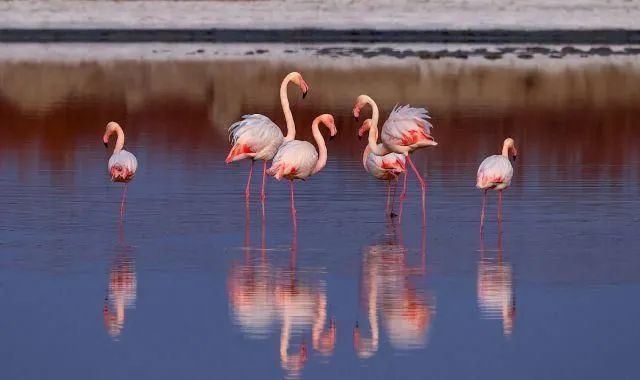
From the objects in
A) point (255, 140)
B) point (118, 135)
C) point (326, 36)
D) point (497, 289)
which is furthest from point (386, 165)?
point (326, 36)

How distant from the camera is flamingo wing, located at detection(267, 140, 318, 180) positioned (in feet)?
43.5

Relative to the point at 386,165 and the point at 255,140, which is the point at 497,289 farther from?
the point at 255,140

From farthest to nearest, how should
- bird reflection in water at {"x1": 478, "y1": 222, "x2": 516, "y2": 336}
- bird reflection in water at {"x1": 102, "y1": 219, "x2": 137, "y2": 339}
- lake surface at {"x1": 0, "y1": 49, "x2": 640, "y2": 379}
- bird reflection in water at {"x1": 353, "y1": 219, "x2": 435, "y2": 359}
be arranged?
1. bird reflection in water at {"x1": 478, "y1": 222, "x2": 516, "y2": 336}
2. bird reflection in water at {"x1": 102, "y1": 219, "x2": 137, "y2": 339}
3. bird reflection in water at {"x1": 353, "y1": 219, "x2": 435, "y2": 359}
4. lake surface at {"x1": 0, "y1": 49, "x2": 640, "y2": 379}

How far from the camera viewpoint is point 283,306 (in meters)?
9.89

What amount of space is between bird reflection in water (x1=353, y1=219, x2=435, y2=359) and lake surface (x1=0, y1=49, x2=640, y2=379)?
0.02 m

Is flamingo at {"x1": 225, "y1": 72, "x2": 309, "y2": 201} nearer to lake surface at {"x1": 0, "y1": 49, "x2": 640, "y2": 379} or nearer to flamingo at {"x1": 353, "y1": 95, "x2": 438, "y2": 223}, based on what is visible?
lake surface at {"x1": 0, "y1": 49, "x2": 640, "y2": 379}

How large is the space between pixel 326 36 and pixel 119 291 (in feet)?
108

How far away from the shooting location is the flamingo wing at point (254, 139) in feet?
46.5

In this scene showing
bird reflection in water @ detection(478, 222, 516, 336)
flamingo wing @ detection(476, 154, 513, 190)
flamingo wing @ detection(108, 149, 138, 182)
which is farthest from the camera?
flamingo wing @ detection(108, 149, 138, 182)

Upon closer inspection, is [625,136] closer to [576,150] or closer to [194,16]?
[576,150]

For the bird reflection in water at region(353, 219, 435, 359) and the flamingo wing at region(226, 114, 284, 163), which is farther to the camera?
the flamingo wing at region(226, 114, 284, 163)

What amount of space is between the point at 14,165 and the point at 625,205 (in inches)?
253

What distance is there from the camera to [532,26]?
42875 millimetres

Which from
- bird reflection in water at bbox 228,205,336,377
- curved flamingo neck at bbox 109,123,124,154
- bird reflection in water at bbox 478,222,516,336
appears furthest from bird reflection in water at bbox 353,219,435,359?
curved flamingo neck at bbox 109,123,124,154
